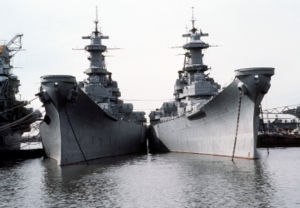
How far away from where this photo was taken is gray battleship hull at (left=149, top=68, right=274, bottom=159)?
1934 cm

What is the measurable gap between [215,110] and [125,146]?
11209 mm

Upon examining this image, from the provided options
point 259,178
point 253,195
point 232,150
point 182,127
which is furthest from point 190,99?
point 253,195

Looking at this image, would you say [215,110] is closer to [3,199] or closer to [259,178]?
[259,178]

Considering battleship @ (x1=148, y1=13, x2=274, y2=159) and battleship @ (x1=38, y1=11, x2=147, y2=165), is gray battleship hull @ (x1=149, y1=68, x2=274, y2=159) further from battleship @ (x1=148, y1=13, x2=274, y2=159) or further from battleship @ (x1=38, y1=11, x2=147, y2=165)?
battleship @ (x1=38, y1=11, x2=147, y2=165)

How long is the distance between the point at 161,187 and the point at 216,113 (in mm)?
9967

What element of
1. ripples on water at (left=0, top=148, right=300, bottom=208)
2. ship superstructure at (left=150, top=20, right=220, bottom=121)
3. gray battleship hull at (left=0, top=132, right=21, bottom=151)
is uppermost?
ship superstructure at (left=150, top=20, right=220, bottom=121)

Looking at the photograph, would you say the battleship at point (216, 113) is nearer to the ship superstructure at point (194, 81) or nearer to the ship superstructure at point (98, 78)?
the ship superstructure at point (194, 81)

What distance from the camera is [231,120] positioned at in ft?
69.8

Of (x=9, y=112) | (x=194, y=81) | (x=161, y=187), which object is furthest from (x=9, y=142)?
(x=161, y=187)

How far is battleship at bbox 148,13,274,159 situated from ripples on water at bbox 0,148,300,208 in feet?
9.33

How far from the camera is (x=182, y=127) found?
27.3 metres

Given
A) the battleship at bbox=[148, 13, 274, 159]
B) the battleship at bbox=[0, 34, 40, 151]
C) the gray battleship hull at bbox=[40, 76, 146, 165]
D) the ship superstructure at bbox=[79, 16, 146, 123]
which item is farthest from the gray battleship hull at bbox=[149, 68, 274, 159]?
the battleship at bbox=[0, 34, 40, 151]

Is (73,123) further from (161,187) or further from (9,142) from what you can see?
(9,142)

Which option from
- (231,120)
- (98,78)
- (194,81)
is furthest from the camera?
(98,78)
